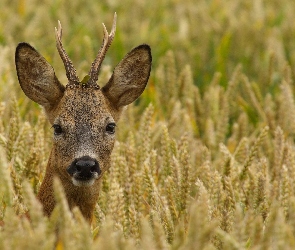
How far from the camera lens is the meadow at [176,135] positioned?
3.70m

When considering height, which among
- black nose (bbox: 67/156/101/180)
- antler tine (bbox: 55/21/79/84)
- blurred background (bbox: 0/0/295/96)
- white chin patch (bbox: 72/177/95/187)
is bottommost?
white chin patch (bbox: 72/177/95/187)

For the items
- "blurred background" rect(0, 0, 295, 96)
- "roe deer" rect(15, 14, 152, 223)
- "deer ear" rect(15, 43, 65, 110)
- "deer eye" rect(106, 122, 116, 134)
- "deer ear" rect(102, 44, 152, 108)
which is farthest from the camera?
"blurred background" rect(0, 0, 295, 96)

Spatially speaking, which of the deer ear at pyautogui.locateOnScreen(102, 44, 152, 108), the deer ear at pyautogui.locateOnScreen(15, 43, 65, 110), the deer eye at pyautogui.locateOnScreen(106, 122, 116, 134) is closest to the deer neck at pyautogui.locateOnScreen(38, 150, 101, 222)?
the deer eye at pyautogui.locateOnScreen(106, 122, 116, 134)

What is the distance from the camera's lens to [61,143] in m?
5.45

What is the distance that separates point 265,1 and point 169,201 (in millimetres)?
9351

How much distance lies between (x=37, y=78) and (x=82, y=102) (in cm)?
48

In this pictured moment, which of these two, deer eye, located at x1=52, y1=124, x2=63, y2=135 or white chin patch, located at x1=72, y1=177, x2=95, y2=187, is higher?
deer eye, located at x1=52, y1=124, x2=63, y2=135

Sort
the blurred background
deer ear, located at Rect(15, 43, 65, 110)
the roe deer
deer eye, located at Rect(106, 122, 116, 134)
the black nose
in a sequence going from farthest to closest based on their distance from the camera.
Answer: the blurred background < deer ear, located at Rect(15, 43, 65, 110) < deer eye, located at Rect(106, 122, 116, 134) < the roe deer < the black nose

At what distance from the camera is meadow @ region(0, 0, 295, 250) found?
12.1 feet

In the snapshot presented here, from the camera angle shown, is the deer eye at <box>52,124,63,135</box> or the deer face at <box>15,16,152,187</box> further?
the deer eye at <box>52,124,63,135</box>

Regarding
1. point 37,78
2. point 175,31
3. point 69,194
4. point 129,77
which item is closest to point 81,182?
point 69,194

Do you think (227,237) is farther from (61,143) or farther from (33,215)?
(61,143)

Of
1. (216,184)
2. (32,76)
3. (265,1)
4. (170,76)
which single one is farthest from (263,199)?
(265,1)

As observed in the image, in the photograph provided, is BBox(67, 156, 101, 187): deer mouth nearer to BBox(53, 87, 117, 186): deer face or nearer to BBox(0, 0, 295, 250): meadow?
BBox(53, 87, 117, 186): deer face
